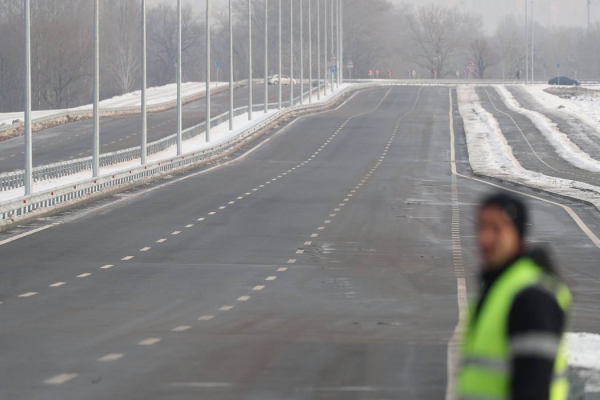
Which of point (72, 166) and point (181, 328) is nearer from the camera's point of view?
point (181, 328)

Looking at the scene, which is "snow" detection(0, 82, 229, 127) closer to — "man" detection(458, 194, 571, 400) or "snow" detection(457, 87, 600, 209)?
"snow" detection(457, 87, 600, 209)

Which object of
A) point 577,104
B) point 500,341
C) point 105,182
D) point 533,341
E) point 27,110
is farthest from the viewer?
point 577,104

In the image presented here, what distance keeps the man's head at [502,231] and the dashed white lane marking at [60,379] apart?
28.0 ft

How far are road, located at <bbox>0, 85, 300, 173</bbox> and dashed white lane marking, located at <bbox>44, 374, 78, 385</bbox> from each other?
1674 inches

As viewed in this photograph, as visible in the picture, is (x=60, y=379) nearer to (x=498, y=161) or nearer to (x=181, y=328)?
(x=181, y=328)

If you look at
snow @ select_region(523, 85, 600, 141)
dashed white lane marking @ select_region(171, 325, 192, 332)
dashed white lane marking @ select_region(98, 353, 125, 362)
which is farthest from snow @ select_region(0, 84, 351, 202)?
snow @ select_region(523, 85, 600, 141)

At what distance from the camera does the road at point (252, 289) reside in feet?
44.7

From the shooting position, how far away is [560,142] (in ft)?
238

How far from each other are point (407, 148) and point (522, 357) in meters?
63.6

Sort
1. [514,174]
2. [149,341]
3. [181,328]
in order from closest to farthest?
1. [149,341]
2. [181,328]
3. [514,174]

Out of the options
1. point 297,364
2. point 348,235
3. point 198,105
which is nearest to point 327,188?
point 348,235

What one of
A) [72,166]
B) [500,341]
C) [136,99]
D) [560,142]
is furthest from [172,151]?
[500,341]

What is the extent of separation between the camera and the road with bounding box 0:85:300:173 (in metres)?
62.6

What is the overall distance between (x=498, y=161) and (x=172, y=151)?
16.1 m
